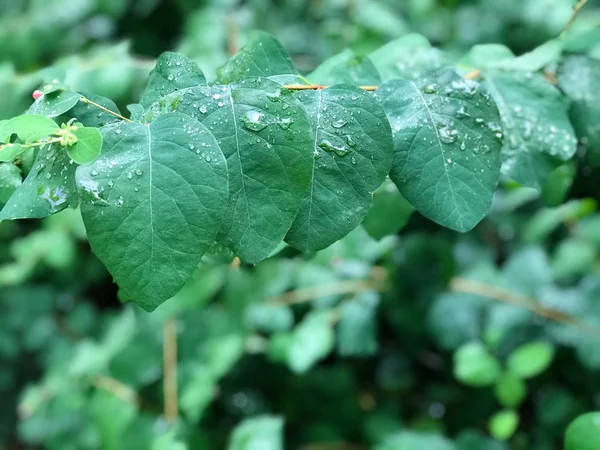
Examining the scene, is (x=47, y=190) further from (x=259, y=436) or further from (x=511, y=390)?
(x=511, y=390)

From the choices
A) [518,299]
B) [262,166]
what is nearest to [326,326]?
[518,299]

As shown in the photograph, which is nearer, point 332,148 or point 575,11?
point 332,148

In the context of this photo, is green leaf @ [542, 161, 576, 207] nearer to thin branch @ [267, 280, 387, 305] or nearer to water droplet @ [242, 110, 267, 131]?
water droplet @ [242, 110, 267, 131]

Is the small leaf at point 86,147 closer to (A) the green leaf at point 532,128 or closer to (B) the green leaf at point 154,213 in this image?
(B) the green leaf at point 154,213

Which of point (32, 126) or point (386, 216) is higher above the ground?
point (32, 126)

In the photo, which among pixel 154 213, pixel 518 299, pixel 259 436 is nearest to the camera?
pixel 154 213

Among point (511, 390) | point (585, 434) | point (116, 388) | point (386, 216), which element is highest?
point (386, 216)

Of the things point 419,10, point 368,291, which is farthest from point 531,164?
point 419,10
